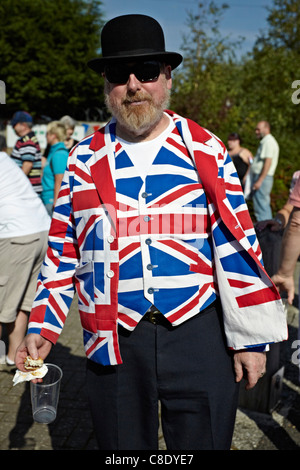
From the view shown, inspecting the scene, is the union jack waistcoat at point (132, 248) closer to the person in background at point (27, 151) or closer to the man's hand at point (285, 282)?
the man's hand at point (285, 282)

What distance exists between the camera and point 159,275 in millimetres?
1989

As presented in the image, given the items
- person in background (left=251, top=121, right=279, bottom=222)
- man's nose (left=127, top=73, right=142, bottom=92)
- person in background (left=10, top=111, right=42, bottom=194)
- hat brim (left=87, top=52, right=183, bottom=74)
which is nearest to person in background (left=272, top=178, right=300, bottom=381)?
hat brim (left=87, top=52, right=183, bottom=74)

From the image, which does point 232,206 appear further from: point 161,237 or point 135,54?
point 135,54

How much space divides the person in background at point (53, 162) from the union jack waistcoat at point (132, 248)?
3944 mm

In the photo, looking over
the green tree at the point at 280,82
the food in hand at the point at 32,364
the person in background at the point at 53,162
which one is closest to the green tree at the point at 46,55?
the green tree at the point at 280,82

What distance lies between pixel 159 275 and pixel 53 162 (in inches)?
171

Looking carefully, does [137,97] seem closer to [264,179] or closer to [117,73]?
[117,73]

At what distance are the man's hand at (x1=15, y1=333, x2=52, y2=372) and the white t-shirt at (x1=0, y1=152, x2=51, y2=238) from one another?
1.79m

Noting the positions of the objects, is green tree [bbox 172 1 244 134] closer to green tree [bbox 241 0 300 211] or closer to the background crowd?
green tree [bbox 241 0 300 211]

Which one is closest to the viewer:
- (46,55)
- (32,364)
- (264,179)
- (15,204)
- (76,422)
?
(32,364)

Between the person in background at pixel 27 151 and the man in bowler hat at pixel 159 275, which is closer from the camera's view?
the man in bowler hat at pixel 159 275

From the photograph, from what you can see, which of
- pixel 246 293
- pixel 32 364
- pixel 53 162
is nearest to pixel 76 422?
pixel 32 364

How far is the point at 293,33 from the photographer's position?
17.1 metres

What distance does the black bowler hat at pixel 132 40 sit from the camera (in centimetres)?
204
